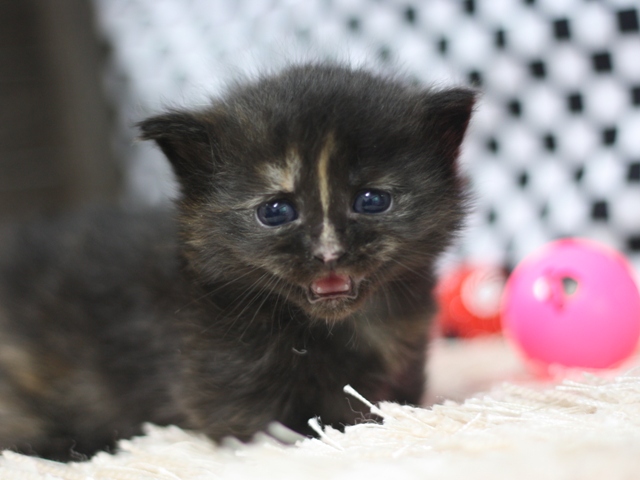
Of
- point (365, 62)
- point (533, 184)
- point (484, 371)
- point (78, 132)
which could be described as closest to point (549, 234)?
point (533, 184)

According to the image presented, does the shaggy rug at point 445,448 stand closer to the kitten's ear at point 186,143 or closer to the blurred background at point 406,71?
the kitten's ear at point 186,143

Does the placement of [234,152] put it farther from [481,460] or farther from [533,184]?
[533,184]

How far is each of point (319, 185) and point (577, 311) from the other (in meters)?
0.83

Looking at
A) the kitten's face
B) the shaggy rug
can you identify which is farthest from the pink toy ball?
the kitten's face

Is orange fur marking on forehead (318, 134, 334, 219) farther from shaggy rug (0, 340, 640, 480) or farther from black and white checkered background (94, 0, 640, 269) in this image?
black and white checkered background (94, 0, 640, 269)

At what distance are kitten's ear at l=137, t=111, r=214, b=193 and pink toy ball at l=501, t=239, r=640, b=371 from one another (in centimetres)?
91

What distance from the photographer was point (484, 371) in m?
1.90

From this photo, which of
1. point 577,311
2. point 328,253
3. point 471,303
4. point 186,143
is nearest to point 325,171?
point 328,253

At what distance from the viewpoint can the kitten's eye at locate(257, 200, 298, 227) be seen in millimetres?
1192

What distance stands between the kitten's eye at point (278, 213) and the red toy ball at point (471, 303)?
125 cm

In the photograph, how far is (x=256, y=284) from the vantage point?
4.10ft

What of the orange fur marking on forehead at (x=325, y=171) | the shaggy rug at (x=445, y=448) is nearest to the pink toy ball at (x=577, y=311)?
the shaggy rug at (x=445, y=448)

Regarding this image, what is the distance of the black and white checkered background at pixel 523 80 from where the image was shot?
8.05 feet

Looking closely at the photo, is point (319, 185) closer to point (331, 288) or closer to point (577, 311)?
point (331, 288)
